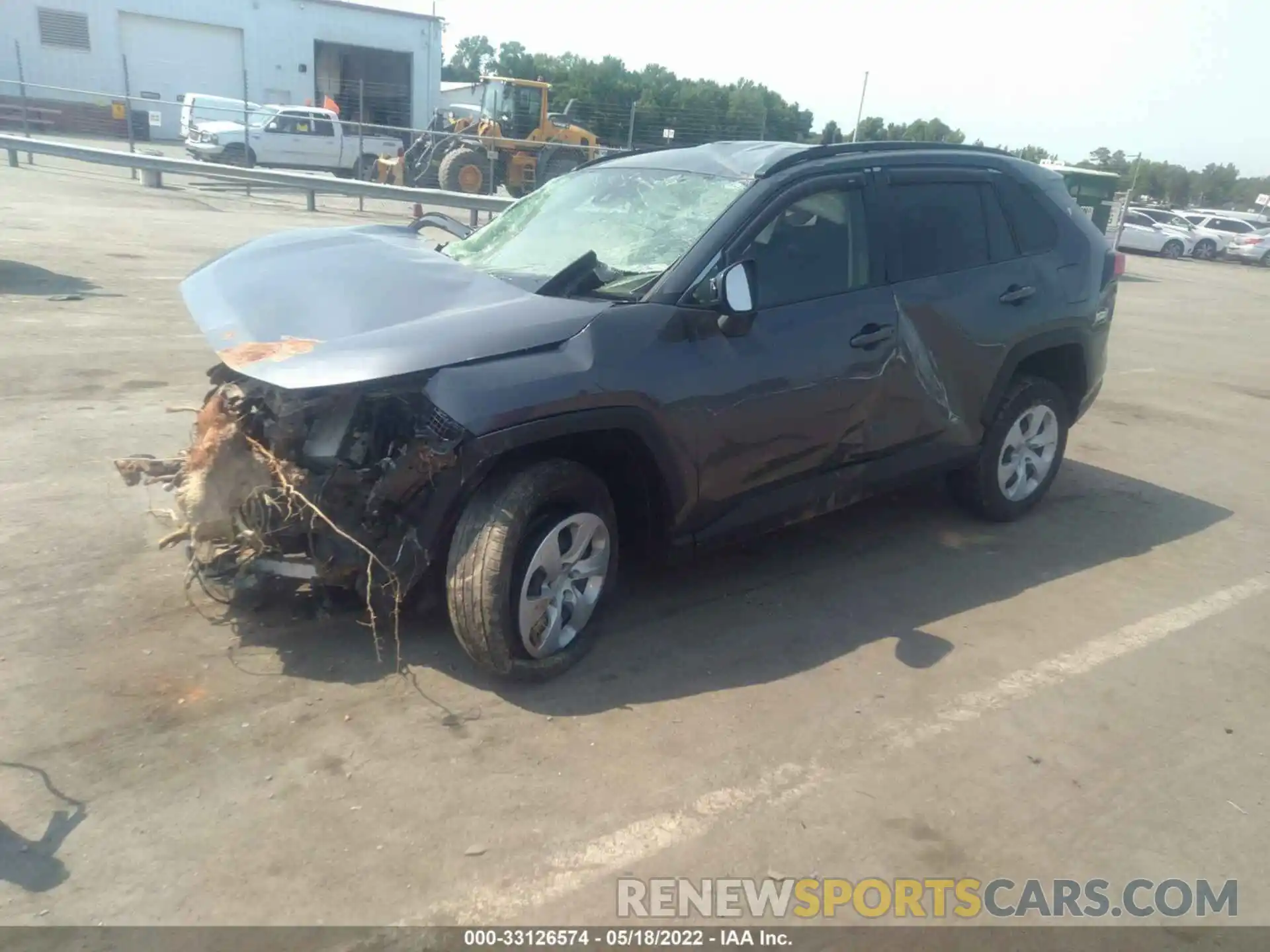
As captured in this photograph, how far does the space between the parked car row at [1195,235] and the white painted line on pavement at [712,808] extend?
1292 inches

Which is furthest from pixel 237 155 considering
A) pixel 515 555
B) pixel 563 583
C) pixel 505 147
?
pixel 515 555

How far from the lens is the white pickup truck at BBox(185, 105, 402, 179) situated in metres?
27.2

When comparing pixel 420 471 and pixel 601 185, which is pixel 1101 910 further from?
pixel 601 185

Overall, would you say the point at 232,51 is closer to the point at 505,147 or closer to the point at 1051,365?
the point at 505,147

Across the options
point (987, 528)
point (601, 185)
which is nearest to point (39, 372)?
point (601, 185)

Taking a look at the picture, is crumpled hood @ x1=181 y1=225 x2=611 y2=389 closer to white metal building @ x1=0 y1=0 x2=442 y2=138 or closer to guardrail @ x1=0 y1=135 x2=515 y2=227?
guardrail @ x1=0 y1=135 x2=515 y2=227

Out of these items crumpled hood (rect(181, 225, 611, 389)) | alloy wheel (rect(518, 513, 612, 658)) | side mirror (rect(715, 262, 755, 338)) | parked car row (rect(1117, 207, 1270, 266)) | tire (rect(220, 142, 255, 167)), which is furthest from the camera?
parked car row (rect(1117, 207, 1270, 266))

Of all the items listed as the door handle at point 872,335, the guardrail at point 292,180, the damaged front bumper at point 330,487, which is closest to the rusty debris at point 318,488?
the damaged front bumper at point 330,487

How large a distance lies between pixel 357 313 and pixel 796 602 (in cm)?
233

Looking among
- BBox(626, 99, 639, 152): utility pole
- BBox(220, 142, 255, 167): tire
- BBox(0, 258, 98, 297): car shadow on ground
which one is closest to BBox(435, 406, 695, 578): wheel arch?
BBox(0, 258, 98, 297): car shadow on ground

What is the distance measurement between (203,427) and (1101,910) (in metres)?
3.44

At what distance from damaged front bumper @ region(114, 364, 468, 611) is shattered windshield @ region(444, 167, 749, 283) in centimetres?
116

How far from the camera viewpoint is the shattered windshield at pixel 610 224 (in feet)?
14.2

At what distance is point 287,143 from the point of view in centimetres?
2739
